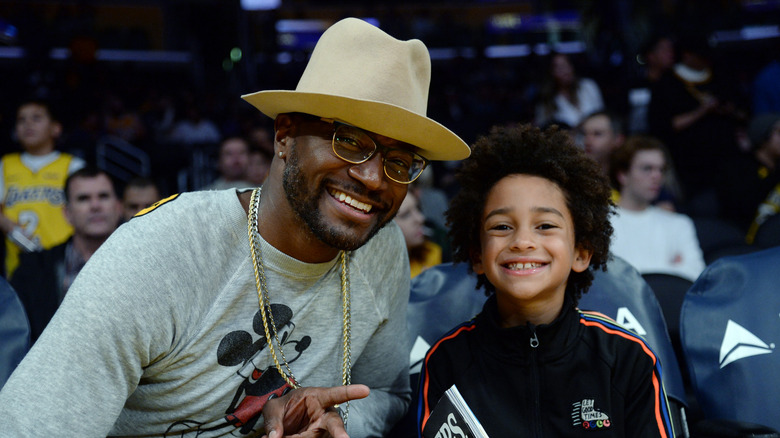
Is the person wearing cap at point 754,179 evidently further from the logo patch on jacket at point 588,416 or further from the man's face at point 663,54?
the logo patch on jacket at point 588,416

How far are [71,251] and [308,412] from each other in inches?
111

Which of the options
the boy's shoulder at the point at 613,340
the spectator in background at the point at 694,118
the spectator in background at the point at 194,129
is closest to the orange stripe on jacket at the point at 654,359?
the boy's shoulder at the point at 613,340

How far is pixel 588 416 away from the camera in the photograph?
211cm

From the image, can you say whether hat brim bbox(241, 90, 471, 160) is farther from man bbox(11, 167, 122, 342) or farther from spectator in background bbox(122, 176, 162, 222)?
spectator in background bbox(122, 176, 162, 222)

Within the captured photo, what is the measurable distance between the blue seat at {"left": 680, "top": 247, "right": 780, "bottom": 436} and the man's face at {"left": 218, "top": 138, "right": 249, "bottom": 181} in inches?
170

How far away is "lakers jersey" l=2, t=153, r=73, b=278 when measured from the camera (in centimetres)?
534

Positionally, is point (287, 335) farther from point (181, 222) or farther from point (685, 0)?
point (685, 0)

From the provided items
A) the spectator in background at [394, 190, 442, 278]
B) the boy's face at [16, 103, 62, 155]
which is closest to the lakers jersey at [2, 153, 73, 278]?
the boy's face at [16, 103, 62, 155]

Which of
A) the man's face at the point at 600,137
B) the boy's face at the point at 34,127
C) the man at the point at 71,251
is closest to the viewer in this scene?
the man at the point at 71,251

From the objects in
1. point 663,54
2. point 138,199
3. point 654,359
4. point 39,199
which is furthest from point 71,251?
point 663,54

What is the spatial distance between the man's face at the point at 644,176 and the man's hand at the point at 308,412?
3019mm

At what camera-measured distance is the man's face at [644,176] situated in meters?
4.39

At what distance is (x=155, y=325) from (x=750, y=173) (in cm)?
463

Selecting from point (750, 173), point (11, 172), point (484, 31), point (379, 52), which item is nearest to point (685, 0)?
point (484, 31)
